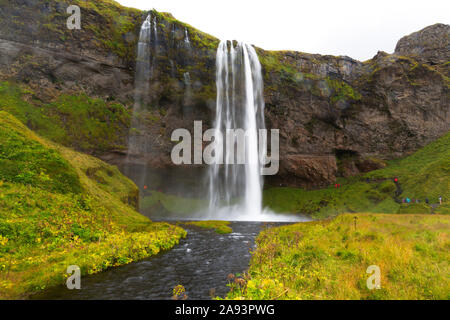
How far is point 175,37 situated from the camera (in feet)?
151

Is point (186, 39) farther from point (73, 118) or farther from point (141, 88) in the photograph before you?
point (73, 118)

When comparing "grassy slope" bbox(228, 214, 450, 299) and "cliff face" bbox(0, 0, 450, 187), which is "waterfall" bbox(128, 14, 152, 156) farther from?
"grassy slope" bbox(228, 214, 450, 299)

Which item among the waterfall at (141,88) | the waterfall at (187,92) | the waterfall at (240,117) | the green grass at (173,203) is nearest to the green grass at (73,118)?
the waterfall at (141,88)

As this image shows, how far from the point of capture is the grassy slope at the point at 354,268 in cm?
602

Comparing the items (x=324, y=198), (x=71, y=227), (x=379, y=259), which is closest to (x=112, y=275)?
(x=71, y=227)

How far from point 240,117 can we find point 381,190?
3513 centimetres

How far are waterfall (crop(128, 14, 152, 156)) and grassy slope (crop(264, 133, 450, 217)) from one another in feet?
114

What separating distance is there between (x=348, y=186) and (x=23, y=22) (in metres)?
73.7

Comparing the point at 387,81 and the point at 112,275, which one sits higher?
the point at 387,81

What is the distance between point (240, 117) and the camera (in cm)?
5144

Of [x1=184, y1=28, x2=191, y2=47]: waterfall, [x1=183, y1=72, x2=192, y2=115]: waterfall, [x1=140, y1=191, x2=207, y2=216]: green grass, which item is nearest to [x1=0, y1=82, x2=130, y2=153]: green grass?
[x1=183, y1=72, x2=192, y2=115]: waterfall

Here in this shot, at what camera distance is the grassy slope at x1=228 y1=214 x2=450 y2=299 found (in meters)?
6.02

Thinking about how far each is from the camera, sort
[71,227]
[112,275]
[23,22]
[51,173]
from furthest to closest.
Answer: [23,22] < [51,173] < [71,227] < [112,275]
